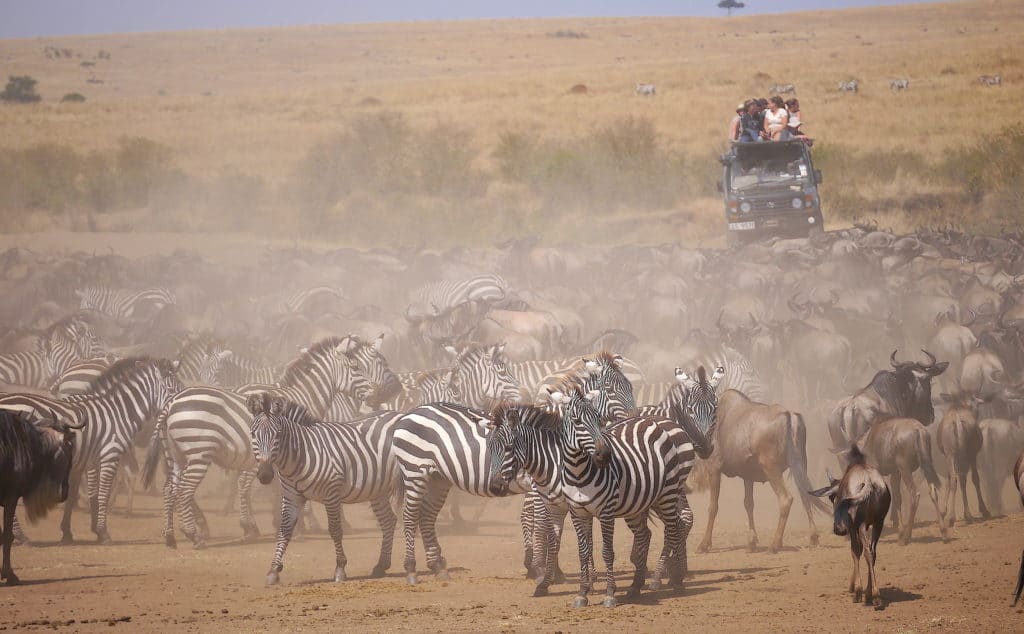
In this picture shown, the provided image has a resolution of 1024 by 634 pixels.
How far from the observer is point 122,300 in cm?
2392

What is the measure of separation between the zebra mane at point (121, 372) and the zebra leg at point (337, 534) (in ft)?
12.6

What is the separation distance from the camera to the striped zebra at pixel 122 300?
927 inches

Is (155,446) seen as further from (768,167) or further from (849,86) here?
(849,86)

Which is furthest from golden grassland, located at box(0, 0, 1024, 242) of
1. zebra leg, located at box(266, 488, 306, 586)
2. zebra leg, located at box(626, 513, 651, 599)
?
zebra leg, located at box(626, 513, 651, 599)

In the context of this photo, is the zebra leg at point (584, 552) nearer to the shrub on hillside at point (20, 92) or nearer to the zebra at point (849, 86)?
the zebra at point (849, 86)

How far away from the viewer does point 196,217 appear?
38750mm

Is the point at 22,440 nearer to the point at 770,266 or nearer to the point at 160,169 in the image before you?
the point at 770,266

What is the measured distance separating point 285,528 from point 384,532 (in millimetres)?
935

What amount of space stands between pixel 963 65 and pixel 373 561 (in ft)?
198

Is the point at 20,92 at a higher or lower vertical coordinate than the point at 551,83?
higher

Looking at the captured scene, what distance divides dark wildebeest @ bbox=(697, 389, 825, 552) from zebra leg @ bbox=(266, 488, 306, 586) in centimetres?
378

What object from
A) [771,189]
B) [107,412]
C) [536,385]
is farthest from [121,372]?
[771,189]

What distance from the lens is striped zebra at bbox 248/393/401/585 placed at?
10.2 m

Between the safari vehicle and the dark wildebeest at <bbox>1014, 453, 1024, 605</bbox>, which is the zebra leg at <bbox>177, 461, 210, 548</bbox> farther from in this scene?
the safari vehicle
